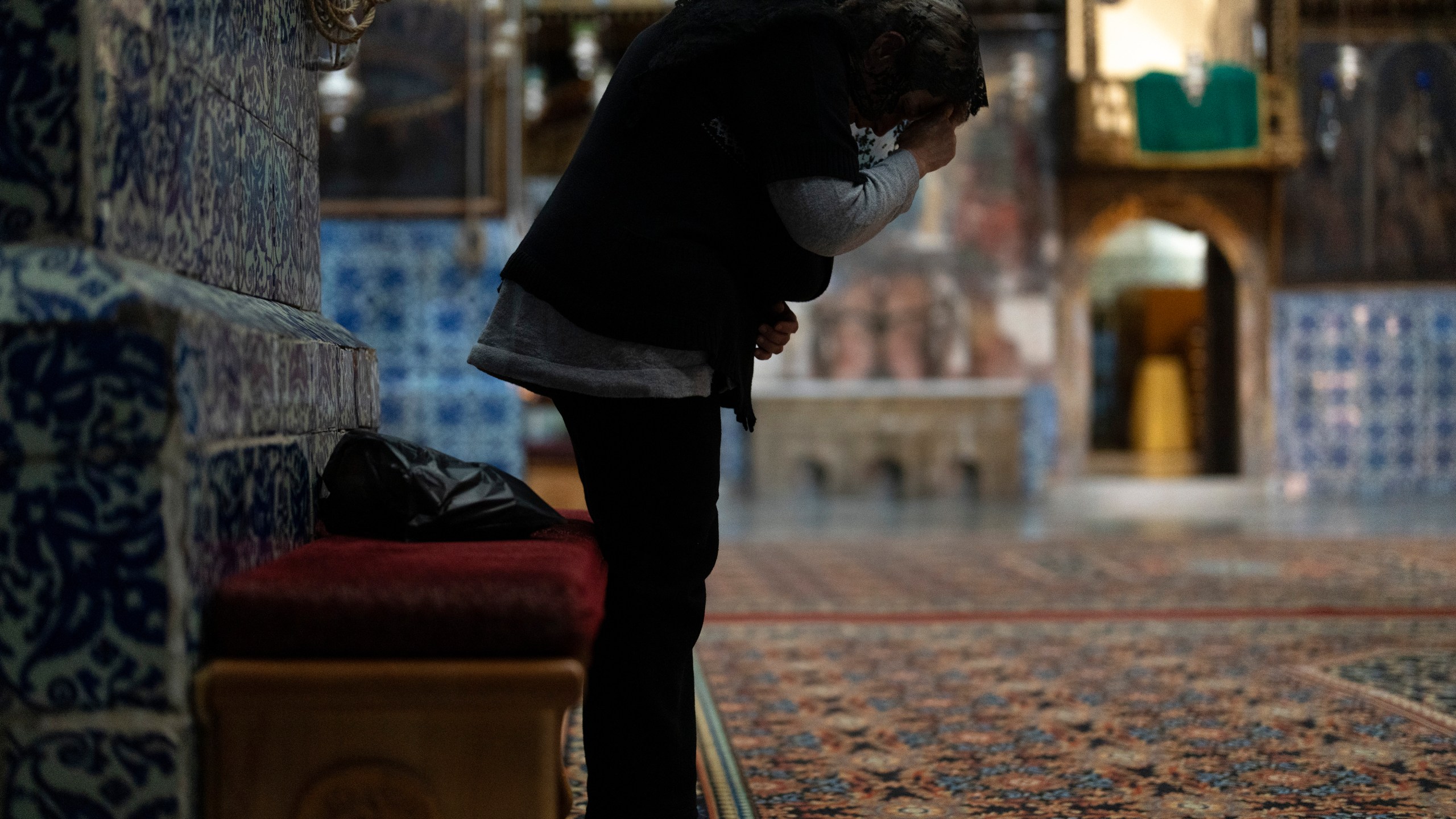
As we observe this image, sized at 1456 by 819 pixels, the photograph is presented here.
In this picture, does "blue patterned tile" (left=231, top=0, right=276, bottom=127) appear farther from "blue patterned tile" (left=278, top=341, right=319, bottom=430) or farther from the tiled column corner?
the tiled column corner

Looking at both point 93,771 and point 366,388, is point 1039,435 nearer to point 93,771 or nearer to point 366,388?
point 366,388

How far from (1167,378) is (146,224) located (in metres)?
17.2

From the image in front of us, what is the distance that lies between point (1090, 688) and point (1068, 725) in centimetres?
43

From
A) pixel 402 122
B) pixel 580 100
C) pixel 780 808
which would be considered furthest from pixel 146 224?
pixel 580 100

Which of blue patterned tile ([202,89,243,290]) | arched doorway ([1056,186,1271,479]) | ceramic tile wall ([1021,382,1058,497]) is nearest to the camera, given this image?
blue patterned tile ([202,89,243,290])

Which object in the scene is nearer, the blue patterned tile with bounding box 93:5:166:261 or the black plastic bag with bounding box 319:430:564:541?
the blue patterned tile with bounding box 93:5:166:261

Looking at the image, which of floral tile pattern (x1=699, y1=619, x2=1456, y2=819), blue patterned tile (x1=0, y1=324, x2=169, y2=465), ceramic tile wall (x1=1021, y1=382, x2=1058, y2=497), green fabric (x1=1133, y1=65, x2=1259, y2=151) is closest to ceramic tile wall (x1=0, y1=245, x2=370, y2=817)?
blue patterned tile (x1=0, y1=324, x2=169, y2=465)

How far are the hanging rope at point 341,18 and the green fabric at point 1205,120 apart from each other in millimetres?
10162

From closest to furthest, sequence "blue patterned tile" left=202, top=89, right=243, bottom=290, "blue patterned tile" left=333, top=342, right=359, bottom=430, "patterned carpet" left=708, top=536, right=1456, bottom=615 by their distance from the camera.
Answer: "blue patterned tile" left=202, top=89, right=243, bottom=290 < "blue patterned tile" left=333, top=342, right=359, bottom=430 < "patterned carpet" left=708, top=536, right=1456, bottom=615

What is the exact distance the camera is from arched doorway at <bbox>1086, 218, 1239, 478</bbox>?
56.2 feet

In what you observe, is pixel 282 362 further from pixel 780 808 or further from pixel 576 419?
pixel 780 808

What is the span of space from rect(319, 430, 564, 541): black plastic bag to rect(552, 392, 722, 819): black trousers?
0.41 ft

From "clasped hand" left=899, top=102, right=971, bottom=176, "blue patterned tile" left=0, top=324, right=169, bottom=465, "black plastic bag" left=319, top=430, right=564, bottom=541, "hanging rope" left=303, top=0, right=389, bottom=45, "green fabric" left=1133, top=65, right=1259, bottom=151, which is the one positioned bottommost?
"black plastic bag" left=319, top=430, right=564, bottom=541

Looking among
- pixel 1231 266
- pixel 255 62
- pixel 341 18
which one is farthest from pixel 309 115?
pixel 1231 266
